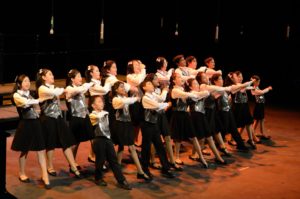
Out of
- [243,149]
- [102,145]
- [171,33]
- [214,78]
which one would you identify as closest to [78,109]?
[102,145]

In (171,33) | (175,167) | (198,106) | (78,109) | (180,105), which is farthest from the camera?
(171,33)

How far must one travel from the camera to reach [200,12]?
1342 cm

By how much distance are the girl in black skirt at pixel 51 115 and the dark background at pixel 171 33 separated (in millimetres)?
4659

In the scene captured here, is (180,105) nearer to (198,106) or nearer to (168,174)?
(198,106)

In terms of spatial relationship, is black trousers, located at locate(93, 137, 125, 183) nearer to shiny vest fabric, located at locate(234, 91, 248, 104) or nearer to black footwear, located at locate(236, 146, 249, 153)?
black footwear, located at locate(236, 146, 249, 153)

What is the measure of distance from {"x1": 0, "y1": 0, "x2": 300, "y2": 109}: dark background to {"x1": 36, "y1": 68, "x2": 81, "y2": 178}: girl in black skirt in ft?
15.3

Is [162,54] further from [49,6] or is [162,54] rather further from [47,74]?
[47,74]

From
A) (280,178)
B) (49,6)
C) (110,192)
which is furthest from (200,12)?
(110,192)

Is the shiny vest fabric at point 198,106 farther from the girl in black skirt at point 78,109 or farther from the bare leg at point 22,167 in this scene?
the bare leg at point 22,167

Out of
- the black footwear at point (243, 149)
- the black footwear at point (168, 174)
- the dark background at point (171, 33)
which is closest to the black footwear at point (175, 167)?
the black footwear at point (168, 174)

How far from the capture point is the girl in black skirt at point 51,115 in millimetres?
→ 6566

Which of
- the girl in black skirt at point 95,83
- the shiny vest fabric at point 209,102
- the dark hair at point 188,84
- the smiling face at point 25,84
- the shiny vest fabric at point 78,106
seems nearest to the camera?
the smiling face at point 25,84

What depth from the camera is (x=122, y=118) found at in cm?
691

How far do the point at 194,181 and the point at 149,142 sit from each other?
0.74m
